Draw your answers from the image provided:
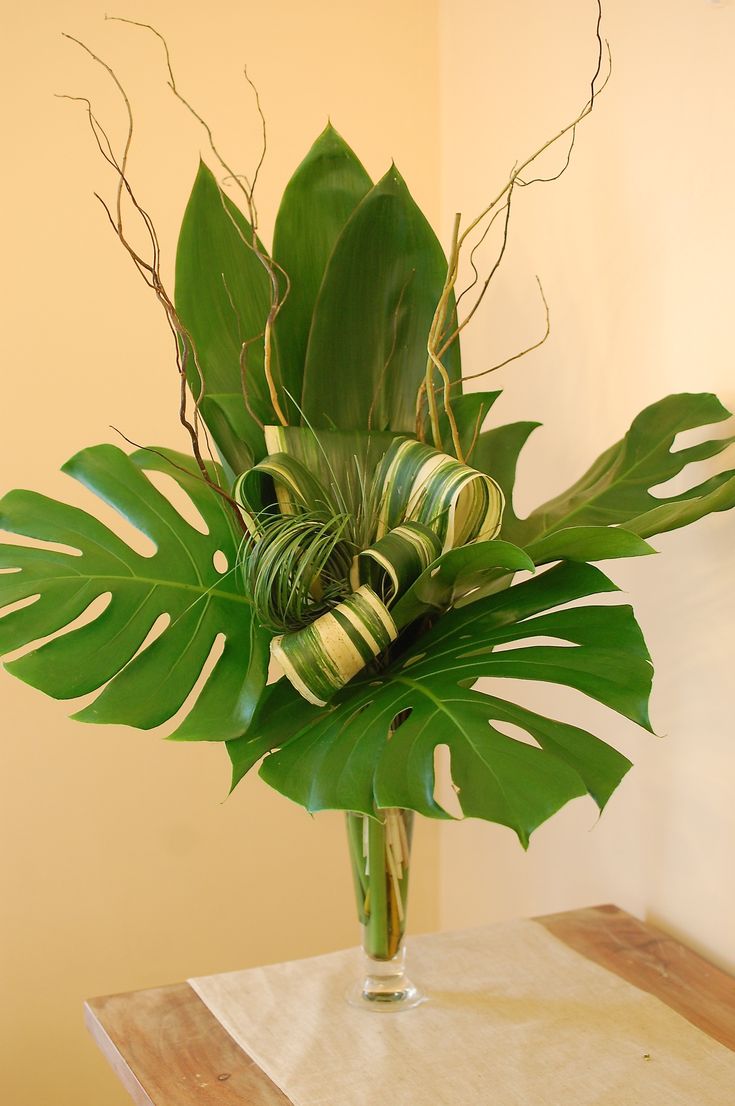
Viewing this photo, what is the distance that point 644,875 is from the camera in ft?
4.44

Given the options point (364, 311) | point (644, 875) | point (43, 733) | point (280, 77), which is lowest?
point (644, 875)

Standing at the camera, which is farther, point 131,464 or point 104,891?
point 104,891

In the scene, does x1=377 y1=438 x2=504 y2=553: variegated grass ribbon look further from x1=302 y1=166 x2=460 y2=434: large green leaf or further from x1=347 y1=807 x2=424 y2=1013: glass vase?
x1=347 y1=807 x2=424 y2=1013: glass vase

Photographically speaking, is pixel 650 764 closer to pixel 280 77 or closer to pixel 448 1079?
pixel 448 1079

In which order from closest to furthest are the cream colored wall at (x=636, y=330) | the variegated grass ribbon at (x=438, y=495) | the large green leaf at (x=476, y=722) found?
the large green leaf at (x=476, y=722) → the variegated grass ribbon at (x=438, y=495) → the cream colored wall at (x=636, y=330)

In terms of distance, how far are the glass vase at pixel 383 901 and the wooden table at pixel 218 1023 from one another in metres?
0.16

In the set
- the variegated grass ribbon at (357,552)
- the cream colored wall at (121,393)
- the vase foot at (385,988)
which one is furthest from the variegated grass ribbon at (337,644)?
the cream colored wall at (121,393)

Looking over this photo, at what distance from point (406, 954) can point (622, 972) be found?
0.25m

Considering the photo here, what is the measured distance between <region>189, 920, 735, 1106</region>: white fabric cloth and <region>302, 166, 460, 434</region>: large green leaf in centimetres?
60

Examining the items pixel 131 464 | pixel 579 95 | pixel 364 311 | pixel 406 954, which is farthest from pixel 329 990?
pixel 579 95

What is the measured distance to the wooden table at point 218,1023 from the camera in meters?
0.98

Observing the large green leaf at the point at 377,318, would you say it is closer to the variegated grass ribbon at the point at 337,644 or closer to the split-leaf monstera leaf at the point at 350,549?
the split-leaf monstera leaf at the point at 350,549

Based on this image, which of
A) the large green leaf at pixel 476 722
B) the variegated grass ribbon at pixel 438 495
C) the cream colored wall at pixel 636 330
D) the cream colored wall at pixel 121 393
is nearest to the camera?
the large green leaf at pixel 476 722

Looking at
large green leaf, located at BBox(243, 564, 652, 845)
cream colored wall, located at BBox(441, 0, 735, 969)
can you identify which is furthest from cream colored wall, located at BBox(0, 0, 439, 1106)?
large green leaf, located at BBox(243, 564, 652, 845)
